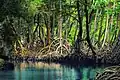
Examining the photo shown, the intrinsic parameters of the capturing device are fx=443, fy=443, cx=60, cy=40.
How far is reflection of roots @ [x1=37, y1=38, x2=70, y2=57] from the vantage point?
28.1m

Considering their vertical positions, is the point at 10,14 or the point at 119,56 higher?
the point at 10,14

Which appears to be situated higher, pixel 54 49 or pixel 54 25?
pixel 54 25

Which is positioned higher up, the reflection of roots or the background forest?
the background forest

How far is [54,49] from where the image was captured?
2883 centimetres

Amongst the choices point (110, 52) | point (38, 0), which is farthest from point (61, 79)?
point (38, 0)

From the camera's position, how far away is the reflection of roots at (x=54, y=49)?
2812 cm

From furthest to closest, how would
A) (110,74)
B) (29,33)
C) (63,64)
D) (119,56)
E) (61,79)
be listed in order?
(29,33)
(63,64)
(119,56)
(61,79)
(110,74)

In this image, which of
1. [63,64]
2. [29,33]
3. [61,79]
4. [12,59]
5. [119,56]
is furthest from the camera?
[29,33]

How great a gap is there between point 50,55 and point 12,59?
→ 8.72ft

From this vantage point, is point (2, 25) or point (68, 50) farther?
point (68, 50)

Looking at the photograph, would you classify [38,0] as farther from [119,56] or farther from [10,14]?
[119,56]

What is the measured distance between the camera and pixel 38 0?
30812 mm

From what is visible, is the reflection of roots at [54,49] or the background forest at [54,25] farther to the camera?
the reflection of roots at [54,49]

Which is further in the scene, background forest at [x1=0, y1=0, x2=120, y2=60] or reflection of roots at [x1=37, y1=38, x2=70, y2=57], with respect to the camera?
reflection of roots at [x1=37, y1=38, x2=70, y2=57]
